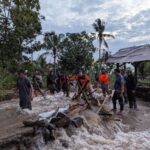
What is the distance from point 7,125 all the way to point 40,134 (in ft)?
6.11

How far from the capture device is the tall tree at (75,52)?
41.8 meters

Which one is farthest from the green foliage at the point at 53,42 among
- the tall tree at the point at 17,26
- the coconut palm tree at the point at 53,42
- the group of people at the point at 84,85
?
the group of people at the point at 84,85

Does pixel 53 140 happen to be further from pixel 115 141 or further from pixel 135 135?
pixel 135 135

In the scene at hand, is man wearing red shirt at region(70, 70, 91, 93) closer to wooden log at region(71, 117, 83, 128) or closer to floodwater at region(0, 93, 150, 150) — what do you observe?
floodwater at region(0, 93, 150, 150)

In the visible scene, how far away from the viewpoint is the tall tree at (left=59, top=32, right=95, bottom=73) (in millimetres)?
41781

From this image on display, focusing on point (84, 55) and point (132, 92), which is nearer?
point (132, 92)

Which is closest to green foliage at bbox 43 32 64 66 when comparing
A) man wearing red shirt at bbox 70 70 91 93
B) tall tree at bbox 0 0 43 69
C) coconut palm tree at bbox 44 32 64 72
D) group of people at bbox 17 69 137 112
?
coconut palm tree at bbox 44 32 64 72

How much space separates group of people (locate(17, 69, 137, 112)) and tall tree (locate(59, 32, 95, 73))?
2186 cm

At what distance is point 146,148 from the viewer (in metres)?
9.50

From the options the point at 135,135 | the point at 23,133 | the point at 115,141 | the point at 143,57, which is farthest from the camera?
the point at 143,57

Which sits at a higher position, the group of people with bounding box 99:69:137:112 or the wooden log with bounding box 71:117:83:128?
the group of people with bounding box 99:69:137:112

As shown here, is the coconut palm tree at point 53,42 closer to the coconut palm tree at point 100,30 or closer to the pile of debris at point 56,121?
the coconut palm tree at point 100,30

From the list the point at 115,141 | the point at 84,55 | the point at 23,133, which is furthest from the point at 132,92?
the point at 84,55

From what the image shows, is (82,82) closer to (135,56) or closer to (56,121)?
(56,121)
